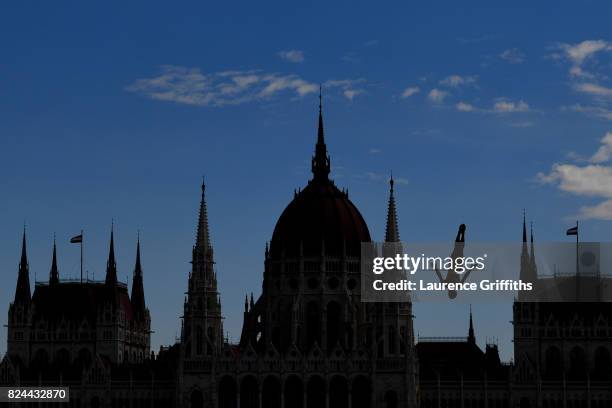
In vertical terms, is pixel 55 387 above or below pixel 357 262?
below

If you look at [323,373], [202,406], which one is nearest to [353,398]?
[323,373]

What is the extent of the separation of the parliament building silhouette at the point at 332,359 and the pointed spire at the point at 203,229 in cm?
17

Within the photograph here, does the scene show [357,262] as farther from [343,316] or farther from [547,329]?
[547,329]

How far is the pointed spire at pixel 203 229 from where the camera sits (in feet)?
625

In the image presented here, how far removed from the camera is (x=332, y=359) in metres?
184

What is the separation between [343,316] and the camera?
195750 millimetres

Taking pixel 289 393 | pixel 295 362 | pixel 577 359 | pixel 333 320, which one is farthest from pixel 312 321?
pixel 577 359

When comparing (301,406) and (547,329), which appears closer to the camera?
(301,406)

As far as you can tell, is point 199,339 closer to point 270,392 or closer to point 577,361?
point 270,392

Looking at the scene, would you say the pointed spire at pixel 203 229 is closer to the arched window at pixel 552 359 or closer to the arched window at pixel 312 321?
the arched window at pixel 312 321

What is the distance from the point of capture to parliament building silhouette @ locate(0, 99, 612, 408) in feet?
603

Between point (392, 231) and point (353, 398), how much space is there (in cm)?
1985

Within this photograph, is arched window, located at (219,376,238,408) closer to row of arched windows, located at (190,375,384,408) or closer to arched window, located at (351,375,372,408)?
row of arched windows, located at (190,375,384,408)

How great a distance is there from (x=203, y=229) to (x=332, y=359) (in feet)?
72.6
